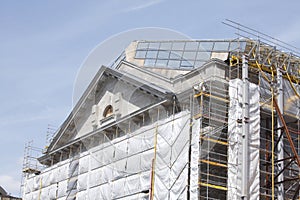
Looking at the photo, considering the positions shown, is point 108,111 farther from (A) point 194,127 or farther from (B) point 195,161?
(B) point 195,161

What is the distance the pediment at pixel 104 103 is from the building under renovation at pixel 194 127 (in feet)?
0.28

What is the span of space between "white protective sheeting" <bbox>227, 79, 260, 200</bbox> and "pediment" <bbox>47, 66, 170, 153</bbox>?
515 cm

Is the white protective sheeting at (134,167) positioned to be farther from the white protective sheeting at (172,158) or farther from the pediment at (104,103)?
the pediment at (104,103)

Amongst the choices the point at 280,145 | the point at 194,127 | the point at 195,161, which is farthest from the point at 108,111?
the point at 280,145

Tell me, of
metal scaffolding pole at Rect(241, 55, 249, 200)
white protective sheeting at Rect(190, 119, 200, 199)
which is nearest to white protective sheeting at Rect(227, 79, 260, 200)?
metal scaffolding pole at Rect(241, 55, 249, 200)

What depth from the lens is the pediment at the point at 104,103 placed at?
4228 centimetres

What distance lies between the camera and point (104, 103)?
154 feet

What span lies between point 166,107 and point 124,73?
20.8 ft

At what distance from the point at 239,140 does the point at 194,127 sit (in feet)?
8.67

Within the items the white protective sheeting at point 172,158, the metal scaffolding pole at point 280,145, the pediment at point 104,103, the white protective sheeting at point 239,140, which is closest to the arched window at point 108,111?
the pediment at point 104,103

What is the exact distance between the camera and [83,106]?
4859 cm

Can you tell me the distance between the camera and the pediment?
42.3 meters

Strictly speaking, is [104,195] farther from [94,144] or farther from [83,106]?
[83,106]

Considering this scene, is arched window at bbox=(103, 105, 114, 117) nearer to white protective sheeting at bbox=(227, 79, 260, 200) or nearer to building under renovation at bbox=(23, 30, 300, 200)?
building under renovation at bbox=(23, 30, 300, 200)
